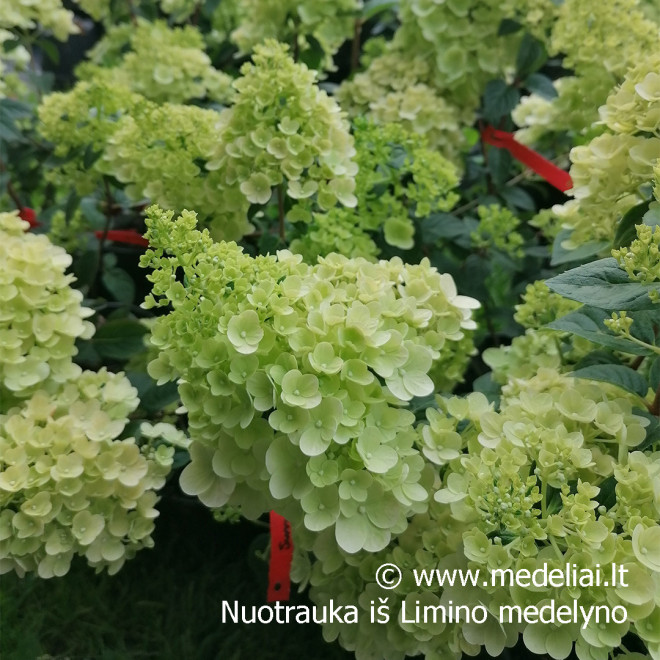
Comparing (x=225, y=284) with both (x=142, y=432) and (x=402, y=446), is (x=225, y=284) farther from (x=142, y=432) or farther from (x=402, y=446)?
(x=142, y=432)

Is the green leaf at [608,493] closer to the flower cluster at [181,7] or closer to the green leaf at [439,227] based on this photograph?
the green leaf at [439,227]

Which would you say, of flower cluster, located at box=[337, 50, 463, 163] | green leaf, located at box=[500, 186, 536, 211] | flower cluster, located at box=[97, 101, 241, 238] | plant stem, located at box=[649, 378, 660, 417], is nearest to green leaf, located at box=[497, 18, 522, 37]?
flower cluster, located at box=[337, 50, 463, 163]

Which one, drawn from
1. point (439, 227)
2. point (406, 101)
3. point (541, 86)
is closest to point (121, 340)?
point (439, 227)

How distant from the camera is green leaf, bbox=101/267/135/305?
4.64 ft

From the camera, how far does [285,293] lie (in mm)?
728

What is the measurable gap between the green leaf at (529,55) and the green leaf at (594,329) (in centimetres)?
70

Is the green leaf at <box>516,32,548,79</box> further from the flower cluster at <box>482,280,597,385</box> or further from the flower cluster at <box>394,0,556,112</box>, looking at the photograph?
the flower cluster at <box>482,280,597,385</box>

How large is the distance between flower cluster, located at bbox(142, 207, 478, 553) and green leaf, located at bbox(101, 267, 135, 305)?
678 mm

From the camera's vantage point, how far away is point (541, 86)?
1.39 m

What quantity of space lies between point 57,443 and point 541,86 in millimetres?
1077

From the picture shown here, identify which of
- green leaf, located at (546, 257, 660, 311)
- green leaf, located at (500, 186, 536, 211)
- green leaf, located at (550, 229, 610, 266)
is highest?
green leaf, located at (546, 257, 660, 311)

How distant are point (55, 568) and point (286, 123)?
0.63 metres

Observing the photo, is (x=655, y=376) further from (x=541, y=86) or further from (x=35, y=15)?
(x=35, y=15)

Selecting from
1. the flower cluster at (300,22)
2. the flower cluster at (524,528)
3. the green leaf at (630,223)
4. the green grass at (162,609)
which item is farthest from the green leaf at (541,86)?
the green grass at (162,609)
